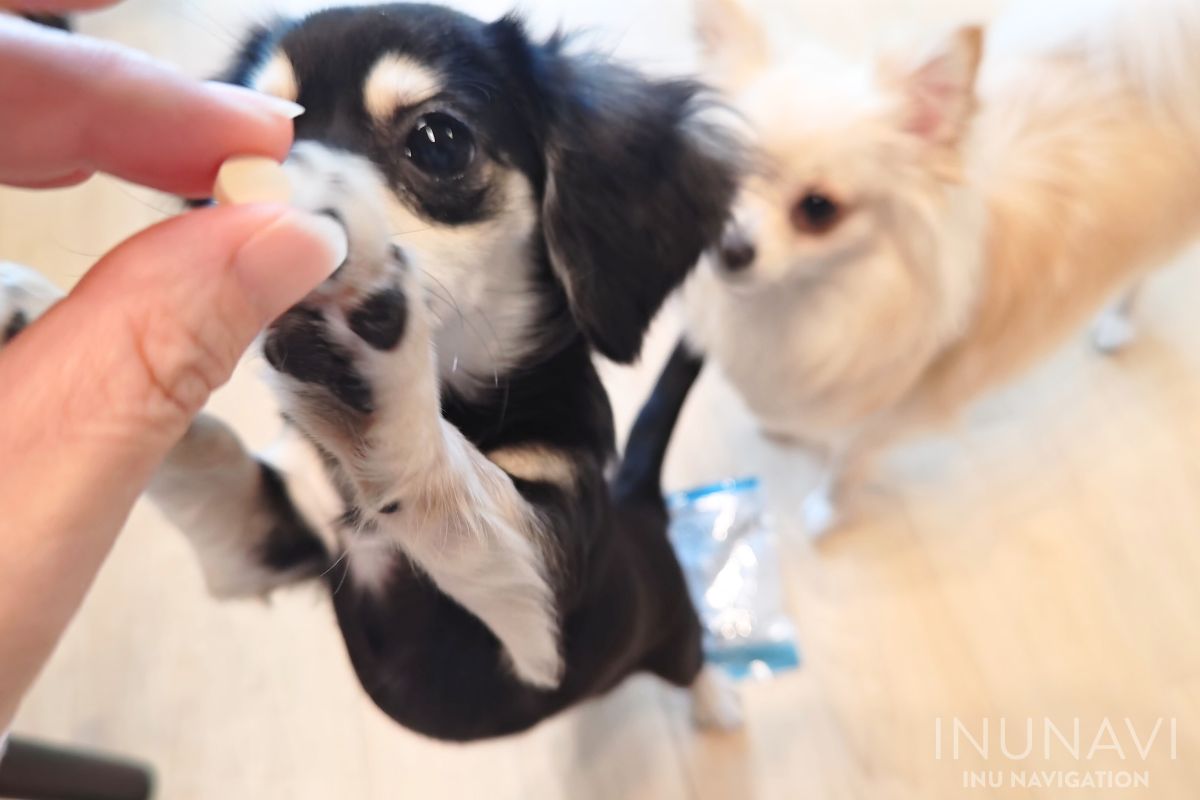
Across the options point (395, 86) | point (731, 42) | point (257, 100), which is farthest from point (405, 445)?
point (731, 42)

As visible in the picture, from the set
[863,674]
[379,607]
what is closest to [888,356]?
[863,674]

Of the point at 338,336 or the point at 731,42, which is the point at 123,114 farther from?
the point at 731,42

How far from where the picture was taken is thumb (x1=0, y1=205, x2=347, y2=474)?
41 cm

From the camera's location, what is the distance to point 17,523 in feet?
1.35

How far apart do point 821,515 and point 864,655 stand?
0.25 meters

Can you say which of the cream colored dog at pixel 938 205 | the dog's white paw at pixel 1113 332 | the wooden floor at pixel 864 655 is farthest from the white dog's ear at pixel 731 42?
the dog's white paw at pixel 1113 332

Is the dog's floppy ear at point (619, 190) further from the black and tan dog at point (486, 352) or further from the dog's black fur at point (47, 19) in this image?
the dog's black fur at point (47, 19)

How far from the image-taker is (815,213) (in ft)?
3.78

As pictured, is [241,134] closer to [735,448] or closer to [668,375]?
[668,375]

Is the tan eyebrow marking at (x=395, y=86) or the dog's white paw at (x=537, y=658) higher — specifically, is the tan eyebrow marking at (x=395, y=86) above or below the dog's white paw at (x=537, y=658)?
above

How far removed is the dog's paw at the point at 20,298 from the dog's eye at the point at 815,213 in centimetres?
88

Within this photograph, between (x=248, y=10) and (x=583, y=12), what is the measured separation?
1391 millimetres

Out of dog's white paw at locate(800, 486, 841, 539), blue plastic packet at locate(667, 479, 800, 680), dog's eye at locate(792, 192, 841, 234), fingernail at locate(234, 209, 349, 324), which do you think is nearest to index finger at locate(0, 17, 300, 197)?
fingernail at locate(234, 209, 349, 324)

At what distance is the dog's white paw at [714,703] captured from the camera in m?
1.32
